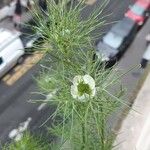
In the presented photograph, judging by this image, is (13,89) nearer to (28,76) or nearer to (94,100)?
(28,76)

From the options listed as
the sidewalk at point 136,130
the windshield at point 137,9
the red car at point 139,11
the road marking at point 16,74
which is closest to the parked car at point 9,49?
the road marking at point 16,74

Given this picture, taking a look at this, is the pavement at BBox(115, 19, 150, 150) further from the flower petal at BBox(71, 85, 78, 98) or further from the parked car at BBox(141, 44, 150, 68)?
the flower petal at BBox(71, 85, 78, 98)

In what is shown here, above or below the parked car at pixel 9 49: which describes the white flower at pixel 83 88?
above

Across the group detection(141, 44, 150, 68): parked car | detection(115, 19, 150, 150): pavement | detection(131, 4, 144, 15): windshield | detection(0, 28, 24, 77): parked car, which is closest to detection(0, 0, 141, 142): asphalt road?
detection(0, 28, 24, 77): parked car

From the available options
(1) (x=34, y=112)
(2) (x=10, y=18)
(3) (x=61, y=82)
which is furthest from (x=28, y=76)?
(3) (x=61, y=82)

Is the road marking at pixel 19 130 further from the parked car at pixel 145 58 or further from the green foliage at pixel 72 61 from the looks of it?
the green foliage at pixel 72 61


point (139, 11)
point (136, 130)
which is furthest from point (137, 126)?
point (139, 11)

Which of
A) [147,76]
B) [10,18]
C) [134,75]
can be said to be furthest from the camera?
[10,18]
